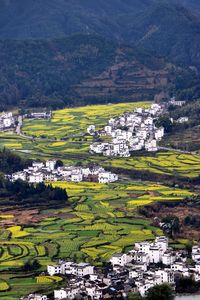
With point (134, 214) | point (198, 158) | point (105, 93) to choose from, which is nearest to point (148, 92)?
point (105, 93)

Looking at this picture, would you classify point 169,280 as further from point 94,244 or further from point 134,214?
point 134,214

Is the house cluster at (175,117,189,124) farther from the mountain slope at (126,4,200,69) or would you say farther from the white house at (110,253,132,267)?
the mountain slope at (126,4,200,69)

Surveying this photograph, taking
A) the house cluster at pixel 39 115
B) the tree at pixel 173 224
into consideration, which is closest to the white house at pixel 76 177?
the tree at pixel 173 224

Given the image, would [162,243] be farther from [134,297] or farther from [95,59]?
[95,59]

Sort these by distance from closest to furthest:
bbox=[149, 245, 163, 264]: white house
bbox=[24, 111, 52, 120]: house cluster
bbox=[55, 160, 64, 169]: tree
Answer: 1. bbox=[149, 245, 163, 264]: white house
2. bbox=[55, 160, 64, 169]: tree
3. bbox=[24, 111, 52, 120]: house cluster

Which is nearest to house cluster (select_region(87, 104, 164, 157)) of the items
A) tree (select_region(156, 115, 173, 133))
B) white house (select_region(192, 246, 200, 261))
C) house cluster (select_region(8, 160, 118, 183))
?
tree (select_region(156, 115, 173, 133))

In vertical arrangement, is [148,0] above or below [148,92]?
above

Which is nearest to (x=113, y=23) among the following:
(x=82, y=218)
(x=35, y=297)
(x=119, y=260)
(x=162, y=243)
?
(x=82, y=218)
